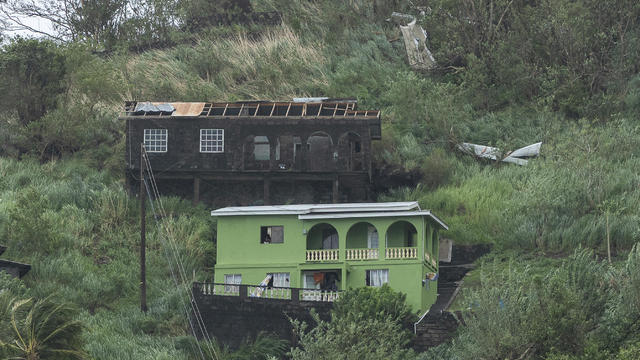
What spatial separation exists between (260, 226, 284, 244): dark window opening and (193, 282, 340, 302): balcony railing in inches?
110

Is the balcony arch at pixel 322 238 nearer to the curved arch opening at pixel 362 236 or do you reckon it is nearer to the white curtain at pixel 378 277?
the curved arch opening at pixel 362 236

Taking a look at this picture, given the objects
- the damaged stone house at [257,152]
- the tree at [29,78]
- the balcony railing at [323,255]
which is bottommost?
the balcony railing at [323,255]

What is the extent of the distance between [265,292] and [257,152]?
12522 mm

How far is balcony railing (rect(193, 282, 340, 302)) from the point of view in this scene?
158 feet

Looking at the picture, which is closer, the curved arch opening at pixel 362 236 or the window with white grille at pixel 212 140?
the curved arch opening at pixel 362 236

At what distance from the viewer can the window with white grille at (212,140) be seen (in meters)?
60.2

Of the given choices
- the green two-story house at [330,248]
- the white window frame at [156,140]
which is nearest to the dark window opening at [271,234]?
the green two-story house at [330,248]

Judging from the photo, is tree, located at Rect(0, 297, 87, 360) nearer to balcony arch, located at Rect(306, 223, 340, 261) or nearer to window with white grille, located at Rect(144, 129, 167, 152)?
balcony arch, located at Rect(306, 223, 340, 261)

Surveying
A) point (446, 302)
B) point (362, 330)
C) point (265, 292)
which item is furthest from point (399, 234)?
point (362, 330)

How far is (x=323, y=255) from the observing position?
5103cm

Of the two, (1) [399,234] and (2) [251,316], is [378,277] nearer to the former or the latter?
(1) [399,234]

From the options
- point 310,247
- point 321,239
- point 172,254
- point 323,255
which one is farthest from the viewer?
point 172,254

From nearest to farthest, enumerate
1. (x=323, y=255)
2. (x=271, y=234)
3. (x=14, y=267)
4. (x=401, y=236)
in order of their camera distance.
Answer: (x=14, y=267)
(x=323, y=255)
(x=401, y=236)
(x=271, y=234)

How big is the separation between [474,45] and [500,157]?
46.0 ft
